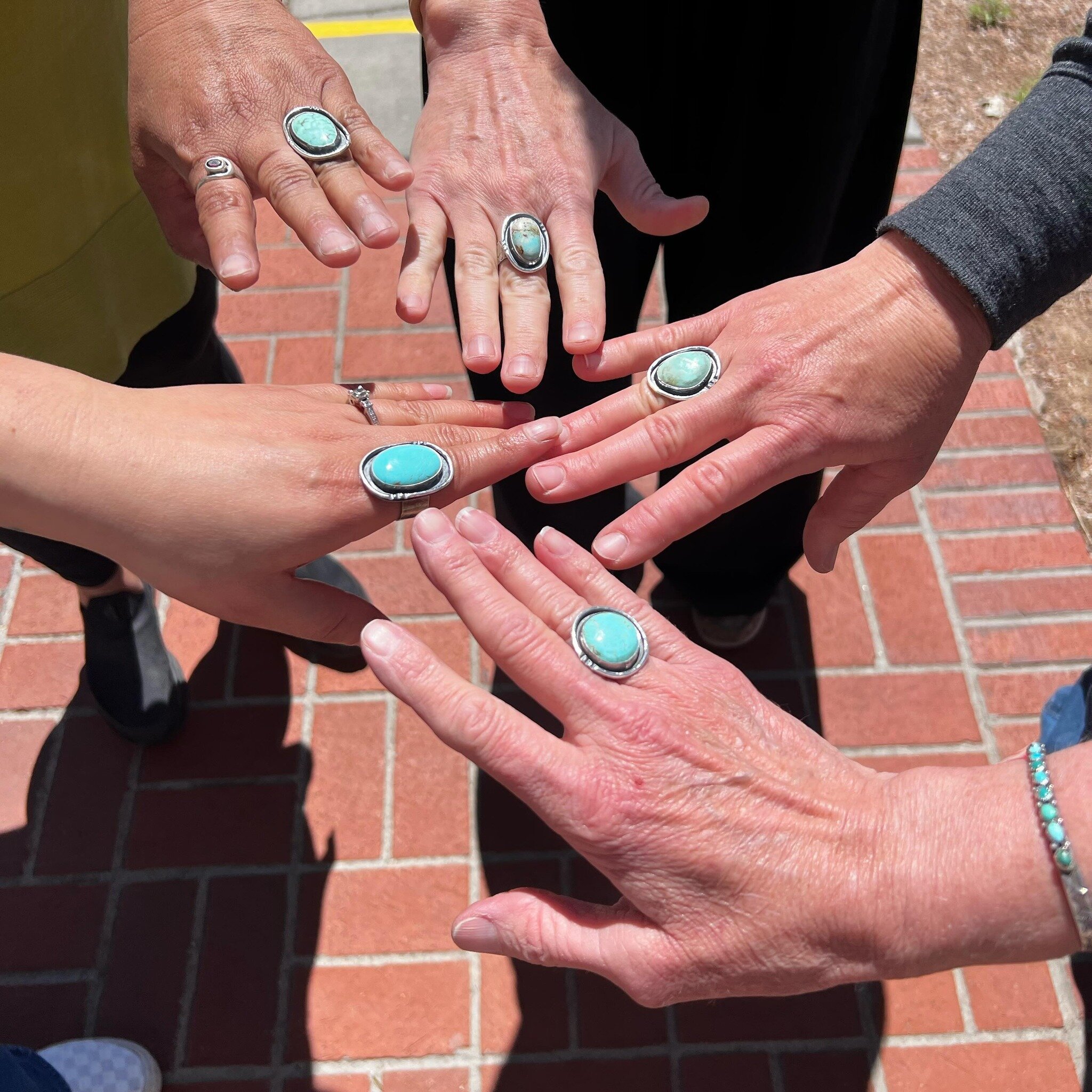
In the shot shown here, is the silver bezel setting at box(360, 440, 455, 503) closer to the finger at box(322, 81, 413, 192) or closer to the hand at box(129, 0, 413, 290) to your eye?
the hand at box(129, 0, 413, 290)

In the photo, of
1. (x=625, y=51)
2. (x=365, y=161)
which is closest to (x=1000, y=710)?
(x=625, y=51)

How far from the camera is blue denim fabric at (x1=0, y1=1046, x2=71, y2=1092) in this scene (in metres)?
1.89

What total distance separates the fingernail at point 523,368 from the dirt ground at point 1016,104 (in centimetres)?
241

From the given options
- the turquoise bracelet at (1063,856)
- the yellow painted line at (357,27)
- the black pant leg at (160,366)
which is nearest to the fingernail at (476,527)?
the turquoise bracelet at (1063,856)

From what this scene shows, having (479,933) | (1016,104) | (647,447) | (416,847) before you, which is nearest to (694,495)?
(647,447)

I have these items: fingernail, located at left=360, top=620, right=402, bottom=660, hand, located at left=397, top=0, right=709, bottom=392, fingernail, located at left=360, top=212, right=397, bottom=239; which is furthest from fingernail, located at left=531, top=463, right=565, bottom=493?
fingernail, located at left=360, top=212, right=397, bottom=239

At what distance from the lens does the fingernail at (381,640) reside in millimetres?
1499

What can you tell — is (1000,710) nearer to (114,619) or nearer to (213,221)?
(213,221)

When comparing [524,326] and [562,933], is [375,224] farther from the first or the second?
[562,933]

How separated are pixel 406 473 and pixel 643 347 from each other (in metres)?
0.63

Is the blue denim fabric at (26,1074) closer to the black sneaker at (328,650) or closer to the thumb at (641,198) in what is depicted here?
the black sneaker at (328,650)

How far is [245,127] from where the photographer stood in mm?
1890

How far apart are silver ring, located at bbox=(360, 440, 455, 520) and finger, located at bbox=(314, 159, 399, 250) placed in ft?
1.43

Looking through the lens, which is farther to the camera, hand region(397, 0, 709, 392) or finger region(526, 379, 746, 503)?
hand region(397, 0, 709, 392)
